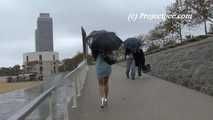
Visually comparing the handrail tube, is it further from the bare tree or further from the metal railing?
the bare tree

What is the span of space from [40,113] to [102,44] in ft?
18.1

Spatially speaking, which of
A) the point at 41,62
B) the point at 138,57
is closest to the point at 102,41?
Answer: the point at 138,57

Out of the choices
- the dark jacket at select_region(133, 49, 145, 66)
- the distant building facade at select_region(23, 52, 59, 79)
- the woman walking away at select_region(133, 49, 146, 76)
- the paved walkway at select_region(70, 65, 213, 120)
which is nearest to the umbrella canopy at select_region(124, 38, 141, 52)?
the woman walking away at select_region(133, 49, 146, 76)

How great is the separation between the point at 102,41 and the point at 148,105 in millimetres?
1922

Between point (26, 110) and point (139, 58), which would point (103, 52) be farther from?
point (139, 58)

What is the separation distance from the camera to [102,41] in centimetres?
1141

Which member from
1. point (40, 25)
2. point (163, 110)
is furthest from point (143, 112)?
point (40, 25)

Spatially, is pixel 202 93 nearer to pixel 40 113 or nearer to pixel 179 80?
pixel 179 80

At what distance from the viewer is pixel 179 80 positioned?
54.2ft

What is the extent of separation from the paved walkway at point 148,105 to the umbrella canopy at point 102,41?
4.72 feet

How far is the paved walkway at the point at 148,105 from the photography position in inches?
396

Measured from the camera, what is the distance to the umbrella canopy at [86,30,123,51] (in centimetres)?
1140

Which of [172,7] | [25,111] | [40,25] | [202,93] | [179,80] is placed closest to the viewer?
[25,111]

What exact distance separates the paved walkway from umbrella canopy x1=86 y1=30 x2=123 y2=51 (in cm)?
144
